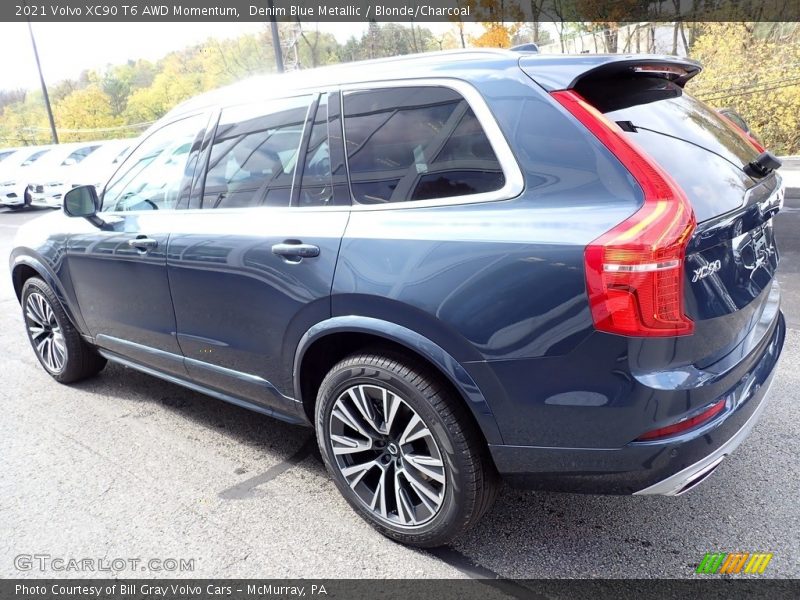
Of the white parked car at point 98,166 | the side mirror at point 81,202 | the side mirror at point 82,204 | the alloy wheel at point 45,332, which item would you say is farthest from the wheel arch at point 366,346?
the white parked car at point 98,166

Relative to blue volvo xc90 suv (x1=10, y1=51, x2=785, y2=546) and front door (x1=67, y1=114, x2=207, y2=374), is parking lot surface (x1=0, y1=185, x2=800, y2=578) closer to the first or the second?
blue volvo xc90 suv (x1=10, y1=51, x2=785, y2=546)

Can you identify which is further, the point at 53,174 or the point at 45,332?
the point at 53,174

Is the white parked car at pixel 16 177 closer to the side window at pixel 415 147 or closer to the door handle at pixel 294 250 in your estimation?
the door handle at pixel 294 250

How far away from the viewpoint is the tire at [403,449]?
7.54 ft

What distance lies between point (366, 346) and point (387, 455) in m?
0.46

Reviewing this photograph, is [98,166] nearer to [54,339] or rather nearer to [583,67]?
[54,339]

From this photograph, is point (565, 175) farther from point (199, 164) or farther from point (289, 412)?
point (199, 164)

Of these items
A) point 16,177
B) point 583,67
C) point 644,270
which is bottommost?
point 16,177

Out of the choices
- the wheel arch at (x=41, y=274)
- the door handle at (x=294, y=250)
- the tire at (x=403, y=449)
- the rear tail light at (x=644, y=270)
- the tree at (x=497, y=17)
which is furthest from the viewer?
the tree at (x=497, y=17)

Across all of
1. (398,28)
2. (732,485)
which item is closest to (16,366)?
(732,485)

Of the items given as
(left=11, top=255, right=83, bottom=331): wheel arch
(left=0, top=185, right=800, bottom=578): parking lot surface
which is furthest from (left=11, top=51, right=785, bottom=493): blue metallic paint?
(left=11, top=255, right=83, bottom=331): wheel arch

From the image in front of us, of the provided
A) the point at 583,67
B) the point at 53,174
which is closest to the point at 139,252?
the point at 583,67

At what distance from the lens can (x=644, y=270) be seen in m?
1.87

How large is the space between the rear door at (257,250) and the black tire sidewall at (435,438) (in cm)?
26
